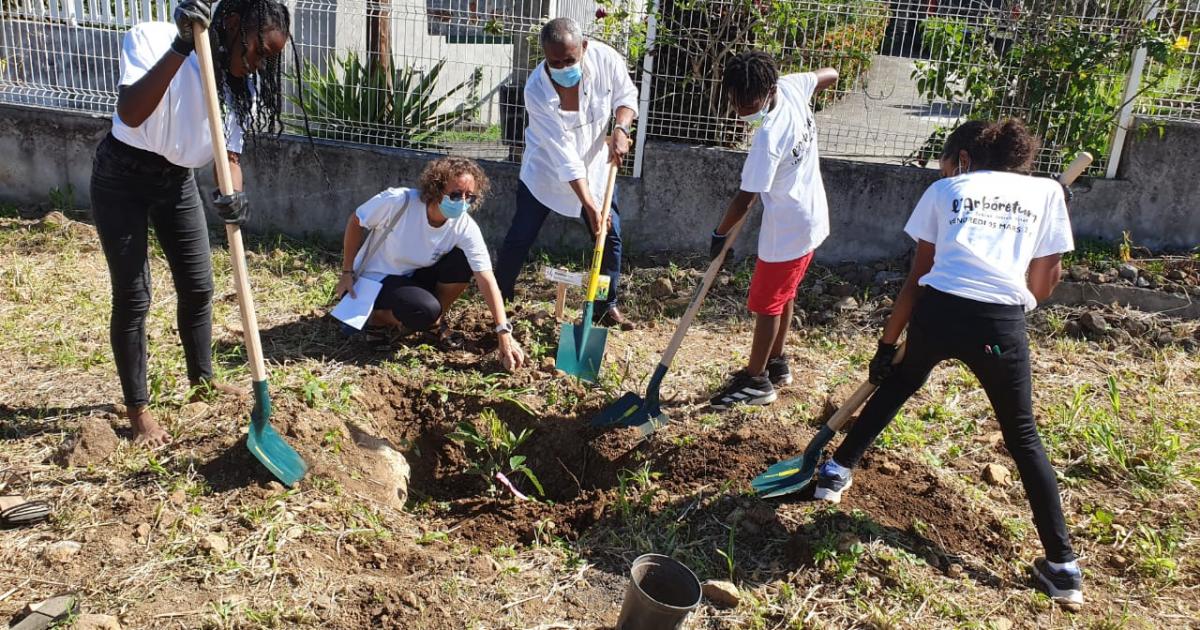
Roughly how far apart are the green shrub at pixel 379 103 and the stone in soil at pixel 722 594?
4441 mm

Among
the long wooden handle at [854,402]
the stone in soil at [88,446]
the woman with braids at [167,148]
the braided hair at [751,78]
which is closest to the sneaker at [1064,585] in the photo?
the long wooden handle at [854,402]

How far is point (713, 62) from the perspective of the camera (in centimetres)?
618

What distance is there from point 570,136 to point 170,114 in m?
2.26

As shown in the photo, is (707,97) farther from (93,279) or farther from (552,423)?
(93,279)

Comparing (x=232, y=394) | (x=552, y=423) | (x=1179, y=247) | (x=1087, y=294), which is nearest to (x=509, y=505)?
(x=552, y=423)

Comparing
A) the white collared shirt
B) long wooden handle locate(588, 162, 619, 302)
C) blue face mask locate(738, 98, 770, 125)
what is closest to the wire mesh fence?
the white collared shirt

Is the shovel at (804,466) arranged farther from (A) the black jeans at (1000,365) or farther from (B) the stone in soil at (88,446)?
(B) the stone in soil at (88,446)

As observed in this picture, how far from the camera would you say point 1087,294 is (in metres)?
5.70

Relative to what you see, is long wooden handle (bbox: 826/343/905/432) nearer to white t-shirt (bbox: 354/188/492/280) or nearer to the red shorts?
the red shorts

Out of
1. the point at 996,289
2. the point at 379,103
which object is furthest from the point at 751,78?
the point at 379,103

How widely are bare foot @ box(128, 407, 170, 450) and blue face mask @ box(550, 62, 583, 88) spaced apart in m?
2.62

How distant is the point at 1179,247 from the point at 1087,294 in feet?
3.43

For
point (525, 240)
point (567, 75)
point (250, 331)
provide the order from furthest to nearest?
point (525, 240) → point (567, 75) → point (250, 331)

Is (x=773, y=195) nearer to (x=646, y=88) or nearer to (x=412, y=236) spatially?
(x=412, y=236)
